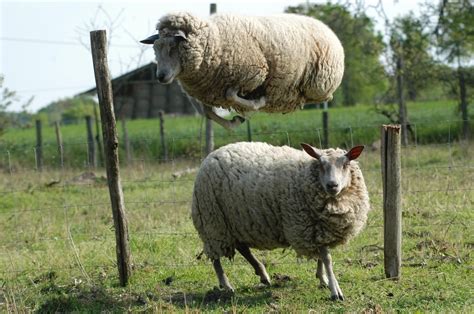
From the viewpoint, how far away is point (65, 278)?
8.29 meters

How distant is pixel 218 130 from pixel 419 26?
8.69 meters

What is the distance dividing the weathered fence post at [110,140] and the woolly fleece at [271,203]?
86 cm

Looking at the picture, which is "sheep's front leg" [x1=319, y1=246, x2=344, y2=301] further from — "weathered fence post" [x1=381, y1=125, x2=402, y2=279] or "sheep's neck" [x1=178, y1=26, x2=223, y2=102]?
"sheep's neck" [x1=178, y1=26, x2=223, y2=102]

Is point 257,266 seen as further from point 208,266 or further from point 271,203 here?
point 208,266

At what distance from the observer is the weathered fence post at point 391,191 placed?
296 inches

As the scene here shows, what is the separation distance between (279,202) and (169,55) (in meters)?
3.19

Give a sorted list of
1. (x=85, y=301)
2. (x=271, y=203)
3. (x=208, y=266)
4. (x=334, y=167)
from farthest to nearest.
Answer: (x=208, y=266), (x=271, y=203), (x=85, y=301), (x=334, y=167)

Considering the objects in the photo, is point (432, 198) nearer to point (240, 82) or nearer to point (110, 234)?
point (110, 234)

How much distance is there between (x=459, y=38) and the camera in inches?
923

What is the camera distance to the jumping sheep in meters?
4.54

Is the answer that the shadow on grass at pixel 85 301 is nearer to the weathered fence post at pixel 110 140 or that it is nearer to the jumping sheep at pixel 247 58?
the weathered fence post at pixel 110 140

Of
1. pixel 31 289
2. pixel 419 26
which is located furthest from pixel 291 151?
pixel 419 26

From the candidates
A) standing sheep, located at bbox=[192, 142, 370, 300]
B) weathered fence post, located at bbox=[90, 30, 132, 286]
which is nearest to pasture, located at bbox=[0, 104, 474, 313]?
weathered fence post, located at bbox=[90, 30, 132, 286]

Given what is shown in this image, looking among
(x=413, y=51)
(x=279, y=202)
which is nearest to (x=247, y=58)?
(x=279, y=202)
